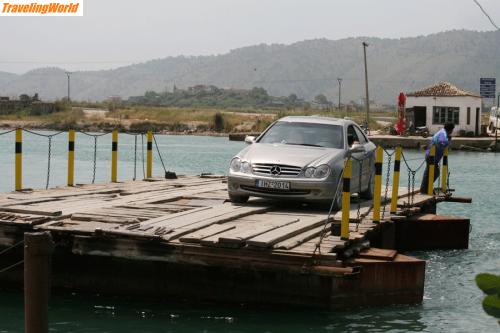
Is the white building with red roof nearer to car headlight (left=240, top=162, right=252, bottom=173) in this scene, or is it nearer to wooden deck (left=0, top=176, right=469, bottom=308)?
car headlight (left=240, top=162, right=252, bottom=173)

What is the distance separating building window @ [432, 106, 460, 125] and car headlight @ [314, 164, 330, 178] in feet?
178

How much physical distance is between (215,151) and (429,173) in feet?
163

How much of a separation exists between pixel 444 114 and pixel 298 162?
5453 centimetres

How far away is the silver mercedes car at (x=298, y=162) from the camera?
14.5 m

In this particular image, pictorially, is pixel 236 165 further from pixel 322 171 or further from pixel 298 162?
pixel 322 171

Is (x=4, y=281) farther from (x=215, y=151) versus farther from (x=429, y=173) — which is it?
(x=215, y=151)

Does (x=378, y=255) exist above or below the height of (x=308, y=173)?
below

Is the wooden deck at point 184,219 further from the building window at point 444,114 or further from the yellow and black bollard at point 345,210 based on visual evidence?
the building window at point 444,114

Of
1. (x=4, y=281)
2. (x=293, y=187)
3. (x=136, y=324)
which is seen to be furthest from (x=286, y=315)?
(x=4, y=281)

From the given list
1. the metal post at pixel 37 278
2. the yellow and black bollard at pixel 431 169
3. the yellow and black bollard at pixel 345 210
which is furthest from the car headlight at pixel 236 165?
the metal post at pixel 37 278

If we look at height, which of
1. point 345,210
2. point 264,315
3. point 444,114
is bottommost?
point 264,315

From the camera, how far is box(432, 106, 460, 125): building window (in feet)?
220

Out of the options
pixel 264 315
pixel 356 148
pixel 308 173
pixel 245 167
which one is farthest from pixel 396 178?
pixel 264 315

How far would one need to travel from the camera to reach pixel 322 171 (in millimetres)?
14547
